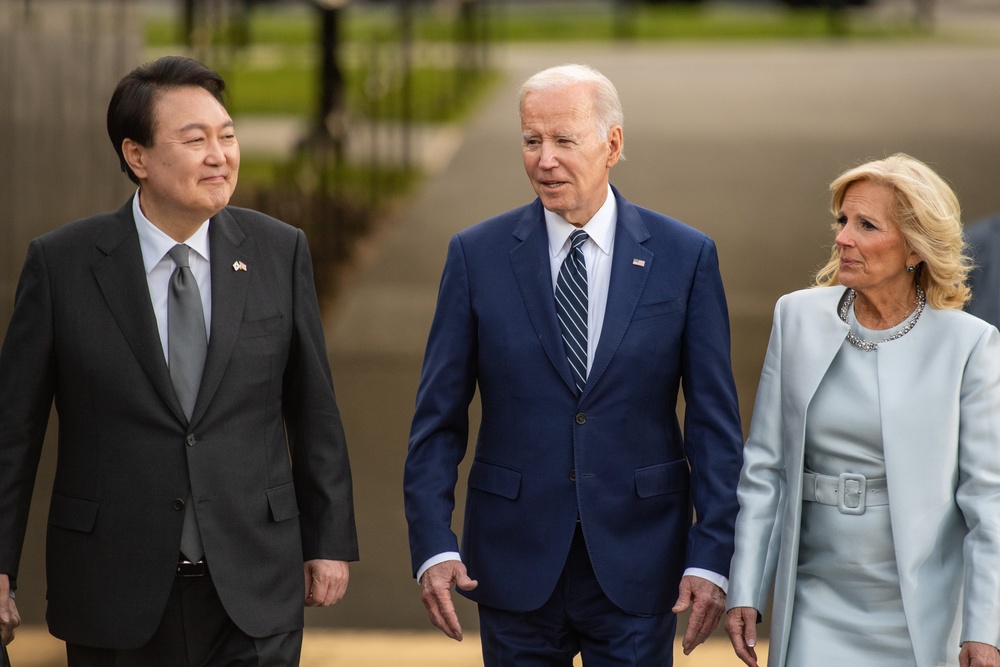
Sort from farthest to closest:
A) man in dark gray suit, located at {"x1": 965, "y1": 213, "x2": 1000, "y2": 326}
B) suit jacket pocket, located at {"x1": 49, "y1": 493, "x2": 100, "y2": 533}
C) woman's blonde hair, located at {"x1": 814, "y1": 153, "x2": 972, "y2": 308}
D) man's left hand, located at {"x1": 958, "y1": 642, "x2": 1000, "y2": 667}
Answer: man in dark gray suit, located at {"x1": 965, "y1": 213, "x2": 1000, "y2": 326} → suit jacket pocket, located at {"x1": 49, "y1": 493, "x2": 100, "y2": 533} → woman's blonde hair, located at {"x1": 814, "y1": 153, "x2": 972, "y2": 308} → man's left hand, located at {"x1": 958, "y1": 642, "x2": 1000, "y2": 667}

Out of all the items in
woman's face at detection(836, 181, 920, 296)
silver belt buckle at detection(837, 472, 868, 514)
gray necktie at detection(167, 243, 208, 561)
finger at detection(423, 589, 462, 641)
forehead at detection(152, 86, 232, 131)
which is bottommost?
finger at detection(423, 589, 462, 641)

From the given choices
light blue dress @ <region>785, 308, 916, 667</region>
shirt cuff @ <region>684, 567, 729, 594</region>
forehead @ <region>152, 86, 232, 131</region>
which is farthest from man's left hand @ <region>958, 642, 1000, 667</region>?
forehead @ <region>152, 86, 232, 131</region>

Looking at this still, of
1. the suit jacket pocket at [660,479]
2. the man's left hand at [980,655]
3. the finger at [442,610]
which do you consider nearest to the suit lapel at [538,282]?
the suit jacket pocket at [660,479]

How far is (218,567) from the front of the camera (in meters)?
2.87

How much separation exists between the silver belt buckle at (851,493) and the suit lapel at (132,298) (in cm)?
121

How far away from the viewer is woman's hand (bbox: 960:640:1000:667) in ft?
8.68

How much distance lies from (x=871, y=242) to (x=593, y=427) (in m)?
0.64

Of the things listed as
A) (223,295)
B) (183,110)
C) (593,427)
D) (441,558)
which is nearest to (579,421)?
(593,427)

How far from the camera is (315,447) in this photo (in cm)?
301

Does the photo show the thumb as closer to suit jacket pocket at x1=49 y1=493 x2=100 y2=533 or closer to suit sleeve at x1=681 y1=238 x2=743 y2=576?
suit sleeve at x1=681 y1=238 x2=743 y2=576

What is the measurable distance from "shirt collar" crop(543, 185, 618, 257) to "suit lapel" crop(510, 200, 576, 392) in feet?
0.06

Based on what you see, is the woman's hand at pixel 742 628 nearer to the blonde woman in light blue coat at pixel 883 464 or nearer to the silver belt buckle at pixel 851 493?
the blonde woman in light blue coat at pixel 883 464

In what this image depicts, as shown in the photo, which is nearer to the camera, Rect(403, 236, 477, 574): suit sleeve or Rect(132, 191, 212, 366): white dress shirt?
Rect(132, 191, 212, 366): white dress shirt

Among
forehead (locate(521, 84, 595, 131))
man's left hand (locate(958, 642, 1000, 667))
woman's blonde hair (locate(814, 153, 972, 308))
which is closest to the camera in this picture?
man's left hand (locate(958, 642, 1000, 667))
